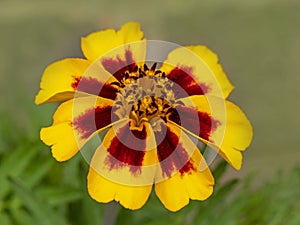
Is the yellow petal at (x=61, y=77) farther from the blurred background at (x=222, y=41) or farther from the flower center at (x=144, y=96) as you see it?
the blurred background at (x=222, y=41)

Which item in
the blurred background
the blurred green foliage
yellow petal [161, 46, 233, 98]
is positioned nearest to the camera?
yellow petal [161, 46, 233, 98]

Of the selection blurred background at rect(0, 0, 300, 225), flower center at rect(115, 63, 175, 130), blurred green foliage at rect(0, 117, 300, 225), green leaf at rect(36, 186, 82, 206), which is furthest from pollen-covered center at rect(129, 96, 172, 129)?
blurred background at rect(0, 0, 300, 225)

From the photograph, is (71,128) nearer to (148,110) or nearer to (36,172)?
(148,110)

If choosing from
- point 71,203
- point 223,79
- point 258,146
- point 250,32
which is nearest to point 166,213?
point 71,203

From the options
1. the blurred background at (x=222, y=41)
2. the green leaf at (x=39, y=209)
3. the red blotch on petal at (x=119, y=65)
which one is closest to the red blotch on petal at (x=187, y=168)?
the red blotch on petal at (x=119, y=65)

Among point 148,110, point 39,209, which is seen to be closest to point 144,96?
point 148,110

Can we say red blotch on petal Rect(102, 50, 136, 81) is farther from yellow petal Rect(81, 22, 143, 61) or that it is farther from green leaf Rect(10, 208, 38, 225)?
green leaf Rect(10, 208, 38, 225)
